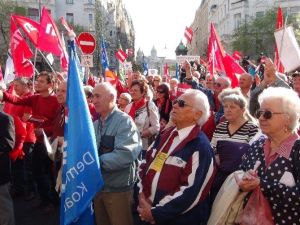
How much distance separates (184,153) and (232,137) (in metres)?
1.16

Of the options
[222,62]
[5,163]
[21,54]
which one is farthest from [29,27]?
[5,163]

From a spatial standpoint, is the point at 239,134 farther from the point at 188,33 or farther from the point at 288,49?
the point at 188,33

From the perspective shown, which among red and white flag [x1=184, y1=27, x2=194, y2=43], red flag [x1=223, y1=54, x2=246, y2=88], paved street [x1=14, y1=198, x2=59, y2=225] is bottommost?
paved street [x1=14, y1=198, x2=59, y2=225]

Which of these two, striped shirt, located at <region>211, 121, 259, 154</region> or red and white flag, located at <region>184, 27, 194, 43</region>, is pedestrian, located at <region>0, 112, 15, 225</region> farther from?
red and white flag, located at <region>184, 27, 194, 43</region>

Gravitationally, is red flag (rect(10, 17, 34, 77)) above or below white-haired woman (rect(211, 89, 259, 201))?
above

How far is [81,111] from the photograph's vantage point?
3.66 metres

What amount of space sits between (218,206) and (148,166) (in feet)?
2.58

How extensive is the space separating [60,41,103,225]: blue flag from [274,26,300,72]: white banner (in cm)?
411

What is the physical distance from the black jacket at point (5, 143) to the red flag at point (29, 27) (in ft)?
15.8

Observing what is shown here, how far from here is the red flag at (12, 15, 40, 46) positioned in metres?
9.19

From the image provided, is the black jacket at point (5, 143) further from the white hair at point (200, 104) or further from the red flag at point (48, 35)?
the red flag at point (48, 35)

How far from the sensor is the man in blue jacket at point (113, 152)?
4.10 m

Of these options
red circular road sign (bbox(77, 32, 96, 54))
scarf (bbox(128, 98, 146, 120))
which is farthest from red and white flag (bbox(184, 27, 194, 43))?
scarf (bbox(128, 98, 146, 120))

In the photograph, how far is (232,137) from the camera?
14.6 feet
